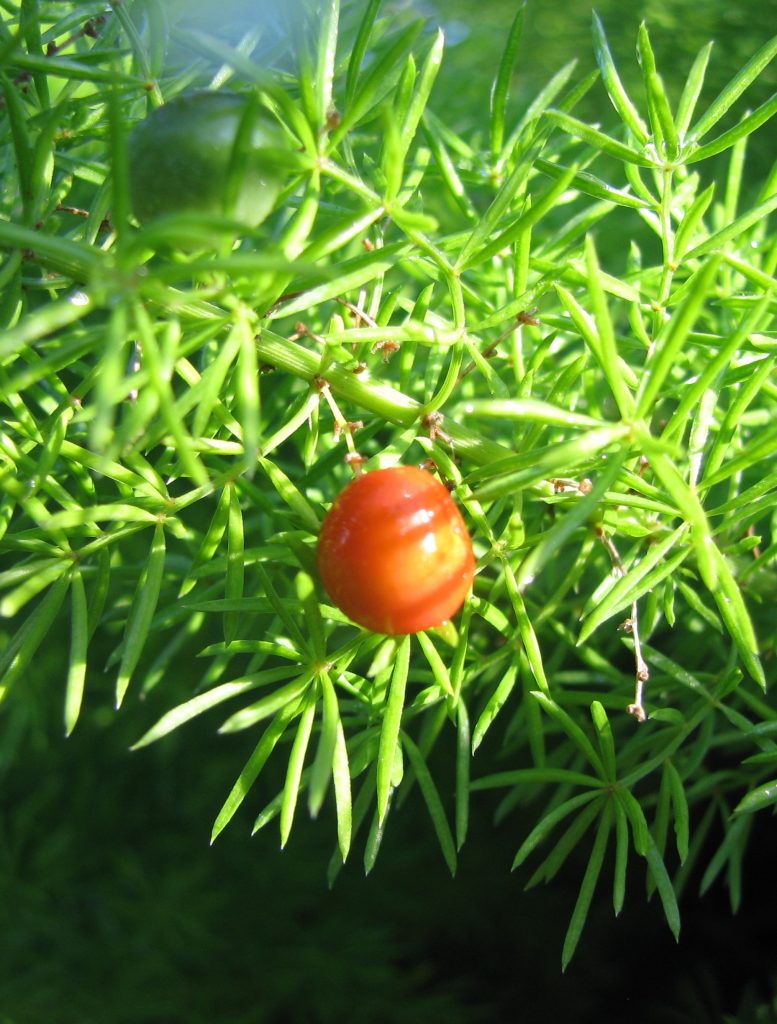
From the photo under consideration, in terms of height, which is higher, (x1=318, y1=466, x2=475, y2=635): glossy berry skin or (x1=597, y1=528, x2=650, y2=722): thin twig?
(x1=318, y1=466, x2=475, y2=635): glossy berry skin

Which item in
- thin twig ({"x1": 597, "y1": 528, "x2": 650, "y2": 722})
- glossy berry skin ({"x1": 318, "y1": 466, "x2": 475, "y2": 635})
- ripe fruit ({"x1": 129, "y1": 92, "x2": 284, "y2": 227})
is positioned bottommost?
thin twig ({"x1": 597, "y1": 528, "x2": 650, "y2": 722})

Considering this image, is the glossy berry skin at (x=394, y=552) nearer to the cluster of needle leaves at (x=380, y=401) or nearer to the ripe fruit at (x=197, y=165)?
the cluster of needle leaves at (x=380, y=401)

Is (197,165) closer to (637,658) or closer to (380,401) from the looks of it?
(380,401)

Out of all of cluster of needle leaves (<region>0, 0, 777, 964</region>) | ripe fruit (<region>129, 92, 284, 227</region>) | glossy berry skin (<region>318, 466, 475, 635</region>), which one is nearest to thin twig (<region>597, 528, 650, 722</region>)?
cluster of needle leaves (<region>0, 0, 777, 964</region>)

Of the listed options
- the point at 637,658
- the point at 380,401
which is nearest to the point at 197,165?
the point at 380,401

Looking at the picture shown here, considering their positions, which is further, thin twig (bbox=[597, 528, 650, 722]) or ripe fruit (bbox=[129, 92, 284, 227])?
thin twig (bbox=[597, 528, 650, 722])

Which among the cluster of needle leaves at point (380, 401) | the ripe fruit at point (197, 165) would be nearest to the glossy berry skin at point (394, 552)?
the cluster of needle leaves at point (380, 401)

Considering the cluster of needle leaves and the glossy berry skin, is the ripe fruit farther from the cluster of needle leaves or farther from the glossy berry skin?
the glossy berry skin
